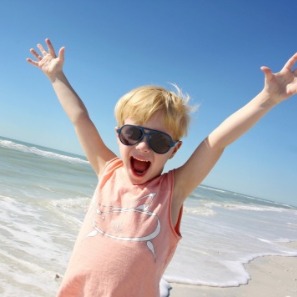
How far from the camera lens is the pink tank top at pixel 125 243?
1.97m

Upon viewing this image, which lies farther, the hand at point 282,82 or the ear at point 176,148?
the ear at point 176,148

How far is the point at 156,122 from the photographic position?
220cm

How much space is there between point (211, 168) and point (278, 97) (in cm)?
54

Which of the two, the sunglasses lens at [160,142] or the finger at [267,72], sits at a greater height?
the finger at [267,72]

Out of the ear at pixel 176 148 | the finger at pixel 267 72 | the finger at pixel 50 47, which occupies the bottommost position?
the ear at pixel 176 148

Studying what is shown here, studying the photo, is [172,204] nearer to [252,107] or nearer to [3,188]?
[252,107]

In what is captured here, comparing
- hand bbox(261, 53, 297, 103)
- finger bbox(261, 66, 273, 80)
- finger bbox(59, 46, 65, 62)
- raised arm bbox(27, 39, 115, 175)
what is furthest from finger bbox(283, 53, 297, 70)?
finger bbox(59, 46, 65, 62)

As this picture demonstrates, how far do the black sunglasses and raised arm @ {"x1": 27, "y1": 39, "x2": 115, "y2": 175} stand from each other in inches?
12.8

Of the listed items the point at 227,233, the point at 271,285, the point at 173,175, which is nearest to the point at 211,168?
the point at 173,175

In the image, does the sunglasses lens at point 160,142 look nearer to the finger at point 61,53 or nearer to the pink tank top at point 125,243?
the pink tank top at point 125,243

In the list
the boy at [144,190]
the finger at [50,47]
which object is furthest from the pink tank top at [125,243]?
the finger at [50,47]

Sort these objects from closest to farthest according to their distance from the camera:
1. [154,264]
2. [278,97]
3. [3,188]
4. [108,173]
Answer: [154,264], [278,97], [108,173], [3,188]

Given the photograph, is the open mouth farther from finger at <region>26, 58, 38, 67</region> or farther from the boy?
finger at <region>26, 58, 38, 67</region>

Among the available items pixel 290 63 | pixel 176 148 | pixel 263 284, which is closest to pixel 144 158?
pixel 176 148
